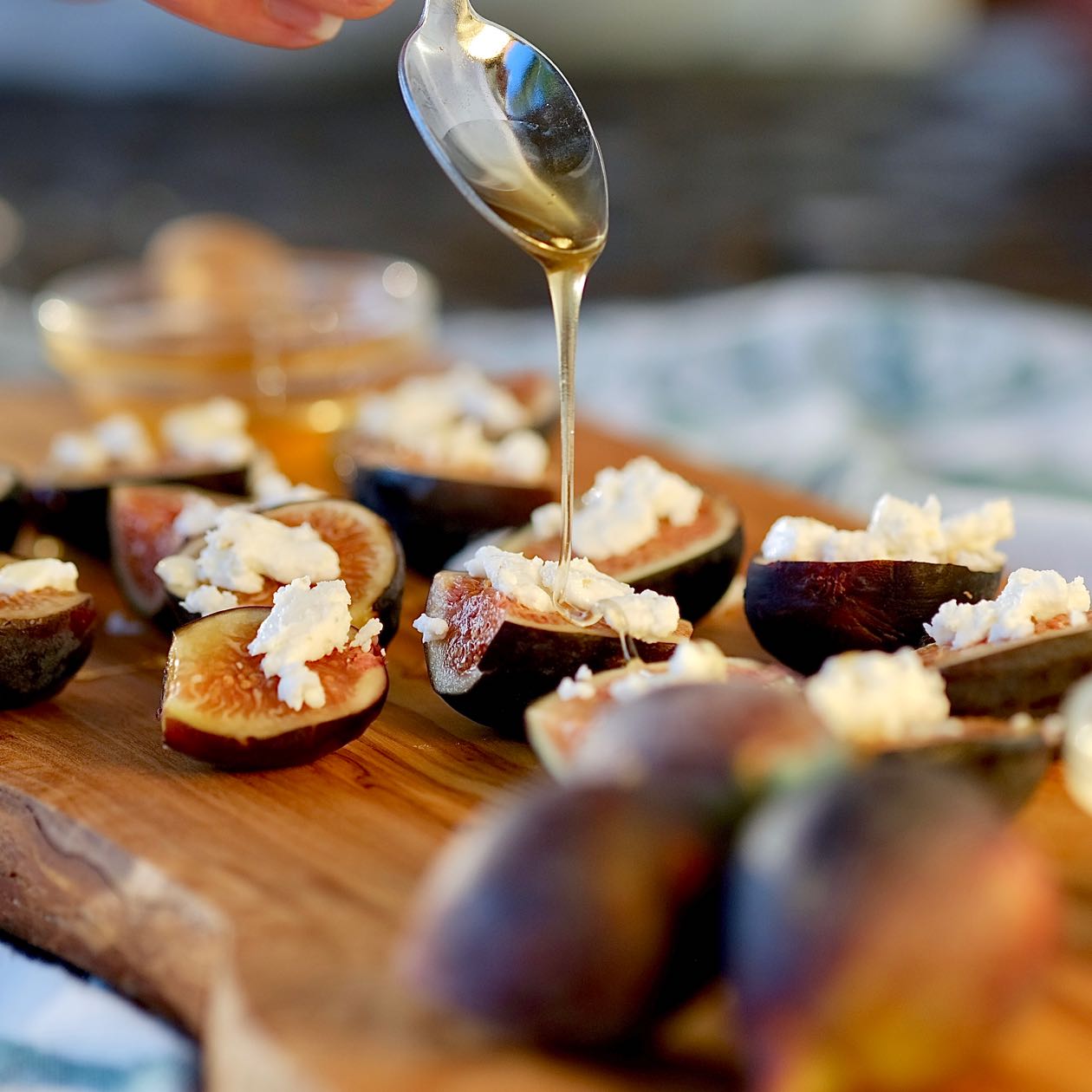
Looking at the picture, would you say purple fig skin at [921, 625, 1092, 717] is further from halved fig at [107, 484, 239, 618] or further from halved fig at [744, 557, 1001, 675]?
halved fig at [107, 484, 239, 618]

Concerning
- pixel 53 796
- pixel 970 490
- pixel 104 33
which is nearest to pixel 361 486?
pixel 53 796

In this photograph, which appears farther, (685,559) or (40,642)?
(685,559)

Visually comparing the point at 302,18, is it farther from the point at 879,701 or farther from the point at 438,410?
the point at 879,701

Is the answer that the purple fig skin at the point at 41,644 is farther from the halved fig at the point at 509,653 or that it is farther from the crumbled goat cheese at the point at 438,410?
the crumbled goat cheese at the point at 438,410

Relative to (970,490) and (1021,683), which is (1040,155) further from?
(1021,683)

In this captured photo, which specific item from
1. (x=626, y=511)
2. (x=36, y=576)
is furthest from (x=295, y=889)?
(x=626, y=511)

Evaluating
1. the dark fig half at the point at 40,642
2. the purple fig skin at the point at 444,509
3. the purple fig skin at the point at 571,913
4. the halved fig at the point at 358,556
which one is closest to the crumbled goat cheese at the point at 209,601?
the halved fig at the point at 358,556
